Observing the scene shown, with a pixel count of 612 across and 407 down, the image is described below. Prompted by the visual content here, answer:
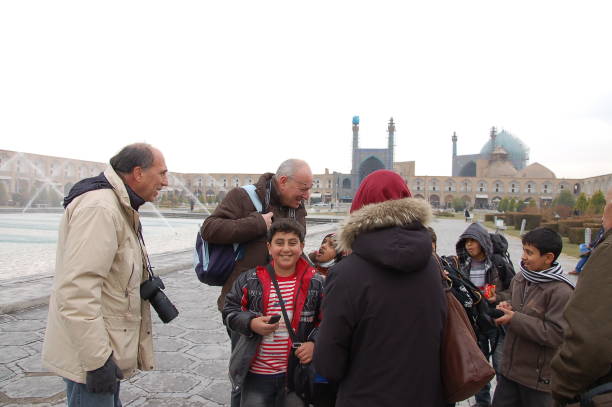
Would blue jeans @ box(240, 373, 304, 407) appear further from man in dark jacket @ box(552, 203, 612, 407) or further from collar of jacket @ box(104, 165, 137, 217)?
man in dark jacket @ box(552, 203, 612, 407)

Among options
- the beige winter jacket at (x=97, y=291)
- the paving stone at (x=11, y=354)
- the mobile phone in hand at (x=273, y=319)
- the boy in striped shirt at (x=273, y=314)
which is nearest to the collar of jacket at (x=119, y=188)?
the beige winter jacket at (x=97, y=291)

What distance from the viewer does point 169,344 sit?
3.85 meters

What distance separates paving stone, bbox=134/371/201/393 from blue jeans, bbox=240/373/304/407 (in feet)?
3.76

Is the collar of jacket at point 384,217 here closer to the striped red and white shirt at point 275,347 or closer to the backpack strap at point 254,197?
the striped red and white shirt at point 275,347

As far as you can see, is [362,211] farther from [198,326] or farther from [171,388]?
[198,326]

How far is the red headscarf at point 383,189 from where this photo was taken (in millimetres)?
1635

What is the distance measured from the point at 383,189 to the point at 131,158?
3.84 feet

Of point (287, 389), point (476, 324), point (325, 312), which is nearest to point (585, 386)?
point (476, 324)

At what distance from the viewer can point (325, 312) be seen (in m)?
1.46

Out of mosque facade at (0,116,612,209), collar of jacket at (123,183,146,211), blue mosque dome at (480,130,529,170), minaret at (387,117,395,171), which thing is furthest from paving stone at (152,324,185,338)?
blue mosque dome at (480,130,529,170)

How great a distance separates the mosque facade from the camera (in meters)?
51.8

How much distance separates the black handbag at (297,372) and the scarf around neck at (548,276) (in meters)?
1.36

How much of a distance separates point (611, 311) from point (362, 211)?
34.2 inches

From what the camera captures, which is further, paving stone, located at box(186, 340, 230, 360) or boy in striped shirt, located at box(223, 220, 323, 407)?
paving stone, located at box(186, 340, 230, 360)
